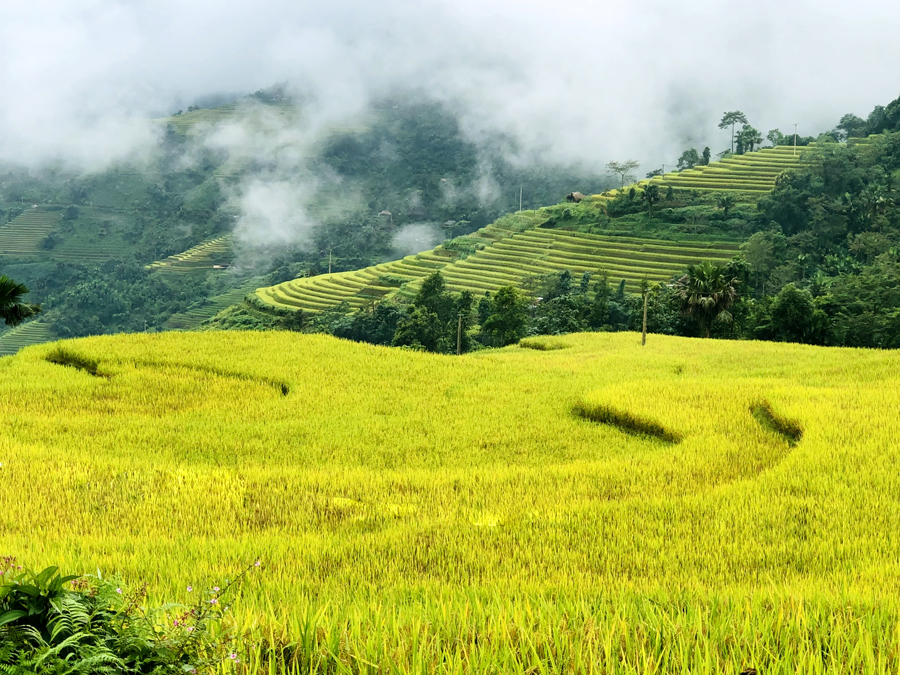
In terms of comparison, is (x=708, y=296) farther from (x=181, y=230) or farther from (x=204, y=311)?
(x=181, y=230)

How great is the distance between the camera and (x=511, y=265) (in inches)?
2719

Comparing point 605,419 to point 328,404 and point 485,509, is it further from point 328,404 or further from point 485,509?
point 485,509

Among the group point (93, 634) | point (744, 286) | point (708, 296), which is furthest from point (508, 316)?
point (93, 634)

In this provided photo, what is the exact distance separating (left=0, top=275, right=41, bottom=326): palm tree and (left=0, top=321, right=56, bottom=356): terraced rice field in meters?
87.3

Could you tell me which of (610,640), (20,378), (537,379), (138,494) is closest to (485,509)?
(138,494)

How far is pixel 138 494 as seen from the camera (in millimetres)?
6898

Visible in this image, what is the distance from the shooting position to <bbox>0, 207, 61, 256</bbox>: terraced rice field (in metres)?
139

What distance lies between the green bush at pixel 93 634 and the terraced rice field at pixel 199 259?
130 meters

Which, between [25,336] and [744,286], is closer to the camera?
[744,286]

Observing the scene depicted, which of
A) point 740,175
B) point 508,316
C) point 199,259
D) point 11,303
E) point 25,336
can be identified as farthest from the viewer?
point 199,259

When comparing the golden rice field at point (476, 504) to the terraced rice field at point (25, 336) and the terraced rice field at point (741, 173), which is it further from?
the terraced rice field at point (25, 336)

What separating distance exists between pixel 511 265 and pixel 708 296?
3665 centimetres

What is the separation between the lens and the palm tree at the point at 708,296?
109 feet

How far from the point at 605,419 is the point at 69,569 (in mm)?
8931
